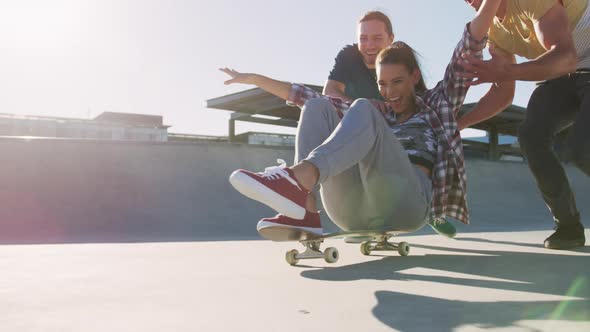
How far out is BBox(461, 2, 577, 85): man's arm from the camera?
2.52 metres

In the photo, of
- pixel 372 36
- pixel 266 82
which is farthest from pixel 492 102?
pixel 266 82

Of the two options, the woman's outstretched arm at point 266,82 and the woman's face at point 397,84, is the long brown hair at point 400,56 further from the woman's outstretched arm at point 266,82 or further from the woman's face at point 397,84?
the woman's outstretched arm at point 266,82

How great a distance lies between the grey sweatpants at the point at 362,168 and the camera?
88.0 inches

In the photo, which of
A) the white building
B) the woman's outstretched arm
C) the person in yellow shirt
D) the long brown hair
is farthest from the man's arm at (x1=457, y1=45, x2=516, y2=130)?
the white building

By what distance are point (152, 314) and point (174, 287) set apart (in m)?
0.50

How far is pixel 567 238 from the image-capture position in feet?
10.9

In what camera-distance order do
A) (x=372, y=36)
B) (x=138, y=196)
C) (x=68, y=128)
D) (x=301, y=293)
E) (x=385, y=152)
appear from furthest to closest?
(x=68, y=128) < (x=138, y=196) < (x=372, y=36) < (x=385, y=152) < (x=301, y=293)

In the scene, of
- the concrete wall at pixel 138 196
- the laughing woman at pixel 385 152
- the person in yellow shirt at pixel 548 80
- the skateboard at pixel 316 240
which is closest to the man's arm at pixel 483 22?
the laughing woman at pixel 385 152

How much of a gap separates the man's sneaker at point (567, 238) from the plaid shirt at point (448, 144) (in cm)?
84

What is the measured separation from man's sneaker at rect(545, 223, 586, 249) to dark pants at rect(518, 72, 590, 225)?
0.13 ft

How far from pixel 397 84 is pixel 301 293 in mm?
1413

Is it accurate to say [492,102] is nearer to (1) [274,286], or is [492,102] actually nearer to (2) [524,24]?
(2) [524,24]

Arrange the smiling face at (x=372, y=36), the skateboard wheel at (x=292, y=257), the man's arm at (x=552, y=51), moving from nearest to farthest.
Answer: the man's arm at (x=552, y=51) < the skateboard wheel at (x=292, y=257) < the smiling face at (x=372, y=36)

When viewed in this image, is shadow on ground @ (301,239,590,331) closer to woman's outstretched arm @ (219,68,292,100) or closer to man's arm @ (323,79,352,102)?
woman's outstretched arm @ (219,68,292,100)
